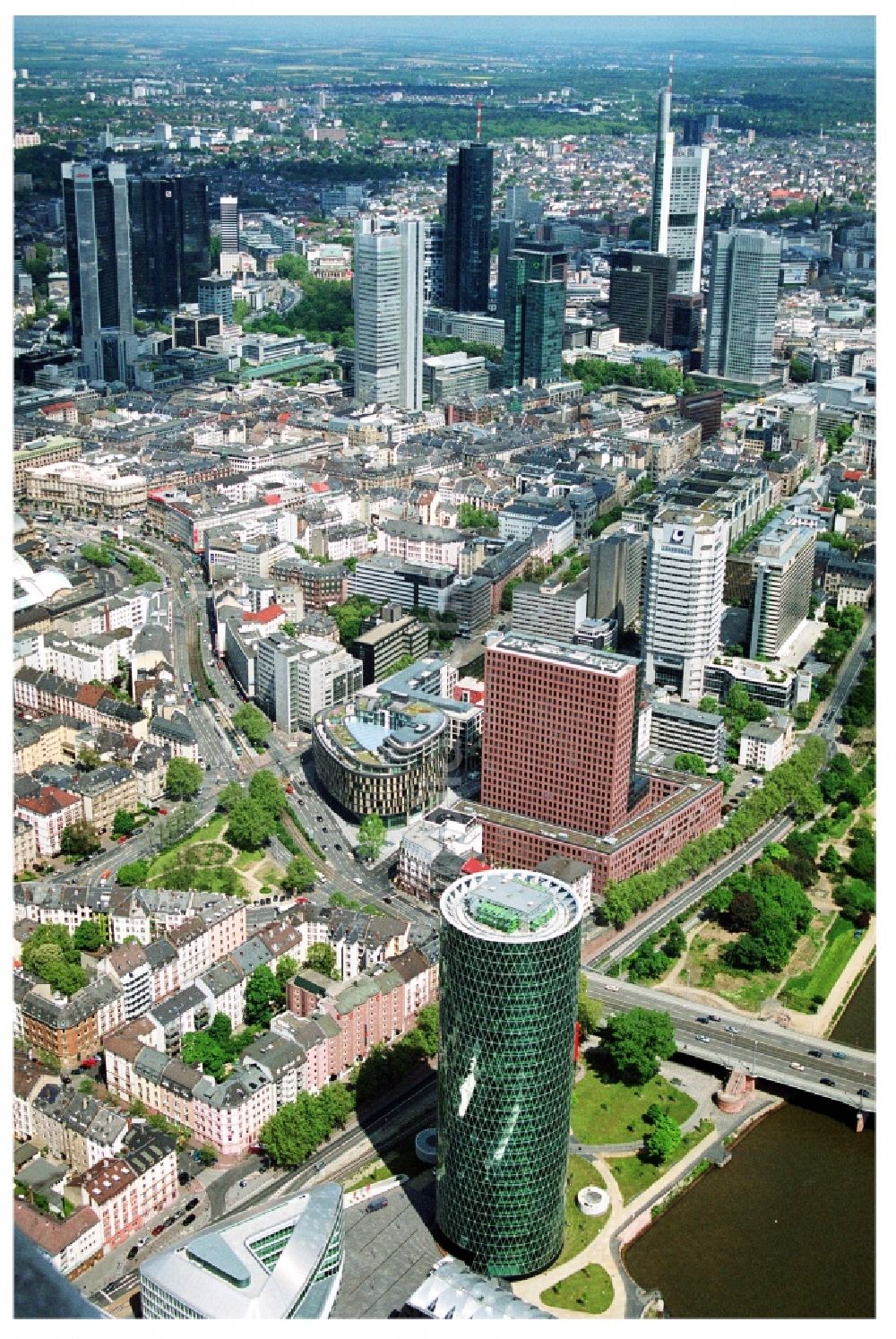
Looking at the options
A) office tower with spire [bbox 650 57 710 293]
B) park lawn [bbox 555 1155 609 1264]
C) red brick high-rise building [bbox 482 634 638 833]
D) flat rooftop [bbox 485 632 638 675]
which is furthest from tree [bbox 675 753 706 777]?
office tower with spire [bbox 650 57 710 293]

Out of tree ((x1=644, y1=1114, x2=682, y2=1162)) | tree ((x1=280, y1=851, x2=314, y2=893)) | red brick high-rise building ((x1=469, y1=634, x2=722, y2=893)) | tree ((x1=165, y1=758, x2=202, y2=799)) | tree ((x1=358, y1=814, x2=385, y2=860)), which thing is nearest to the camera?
tree ((x1=644, y1=1114, x2=682, y2=1162))

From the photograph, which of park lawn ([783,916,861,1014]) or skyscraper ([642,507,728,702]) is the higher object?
skyscraper ([642,507,728,702])

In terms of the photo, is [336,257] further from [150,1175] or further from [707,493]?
[150,1175]

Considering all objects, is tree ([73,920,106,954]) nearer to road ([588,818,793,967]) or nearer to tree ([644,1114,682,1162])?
road ([588,818,793,967])

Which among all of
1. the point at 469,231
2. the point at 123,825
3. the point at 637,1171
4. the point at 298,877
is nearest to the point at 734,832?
the point at 298,877

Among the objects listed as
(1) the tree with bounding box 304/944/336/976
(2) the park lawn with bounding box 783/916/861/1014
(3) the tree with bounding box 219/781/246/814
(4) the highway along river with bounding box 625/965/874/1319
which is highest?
(3) the tree with bounding box 219/781/246/814

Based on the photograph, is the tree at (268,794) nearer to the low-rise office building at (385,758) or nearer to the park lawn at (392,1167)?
the low-rise office building at (385,758)

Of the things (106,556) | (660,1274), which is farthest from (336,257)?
(660,1274)

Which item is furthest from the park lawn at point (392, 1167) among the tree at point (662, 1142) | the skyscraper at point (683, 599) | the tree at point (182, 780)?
the skyscraper at point (683, 599)
